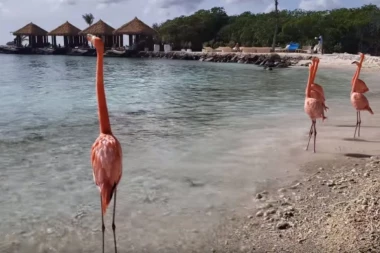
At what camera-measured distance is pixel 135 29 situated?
63.7 m

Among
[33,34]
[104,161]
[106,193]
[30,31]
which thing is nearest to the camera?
[106,193]

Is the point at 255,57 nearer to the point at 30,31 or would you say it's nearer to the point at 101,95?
the point at 101,95

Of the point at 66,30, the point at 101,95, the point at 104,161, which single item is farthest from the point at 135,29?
the point at 104,161

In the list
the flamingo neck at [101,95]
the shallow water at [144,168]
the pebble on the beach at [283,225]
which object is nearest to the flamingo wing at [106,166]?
the flamingo neck at [101,95]

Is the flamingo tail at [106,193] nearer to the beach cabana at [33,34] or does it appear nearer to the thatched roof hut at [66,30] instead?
the thatched roof hut at [66,30]

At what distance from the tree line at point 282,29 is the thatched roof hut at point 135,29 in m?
5.49

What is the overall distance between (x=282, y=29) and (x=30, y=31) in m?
44.0

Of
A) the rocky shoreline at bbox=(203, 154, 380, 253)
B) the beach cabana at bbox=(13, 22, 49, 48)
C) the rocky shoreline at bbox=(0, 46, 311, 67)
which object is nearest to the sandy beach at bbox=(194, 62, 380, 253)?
the rocky shoreline at bbox=(203, 154, 380, 253)

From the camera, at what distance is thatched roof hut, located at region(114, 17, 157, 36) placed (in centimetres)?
6350

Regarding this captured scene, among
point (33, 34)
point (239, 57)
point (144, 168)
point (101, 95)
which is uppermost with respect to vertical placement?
point (33, 34)

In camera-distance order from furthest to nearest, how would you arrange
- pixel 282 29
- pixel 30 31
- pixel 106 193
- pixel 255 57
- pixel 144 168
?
1. pixel 30 31
2. pixel 282 29
3. pixel 255 57
4. pixel 144 168
5. pixel 106 193

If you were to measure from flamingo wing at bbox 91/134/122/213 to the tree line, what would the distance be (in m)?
45.1

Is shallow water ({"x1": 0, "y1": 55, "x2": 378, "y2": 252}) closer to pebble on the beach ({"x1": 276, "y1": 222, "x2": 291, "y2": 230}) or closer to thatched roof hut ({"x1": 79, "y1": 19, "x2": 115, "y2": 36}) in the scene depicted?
pebble on the beach ({"x1": 276, "y1": 222, "x2": 291, "y2": 230})

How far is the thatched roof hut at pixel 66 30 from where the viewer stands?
71.2m
